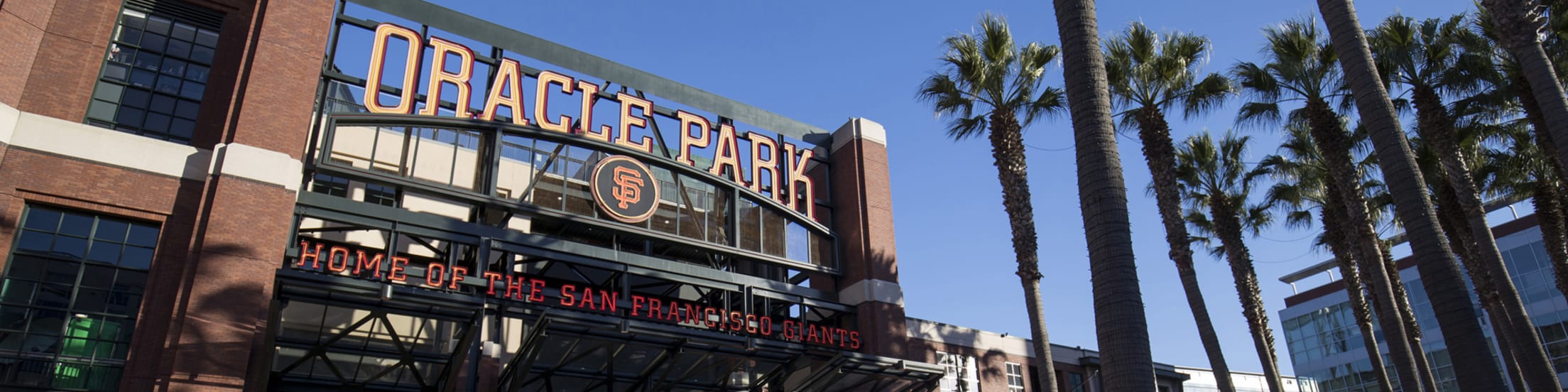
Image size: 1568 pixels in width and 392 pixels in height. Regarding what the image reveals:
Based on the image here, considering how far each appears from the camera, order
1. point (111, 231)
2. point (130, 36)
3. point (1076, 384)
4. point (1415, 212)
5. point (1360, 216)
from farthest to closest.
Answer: point (1076, 384) < point (1360, 216) < point (130, 36) < point (111, 231) < point (1415, 212)

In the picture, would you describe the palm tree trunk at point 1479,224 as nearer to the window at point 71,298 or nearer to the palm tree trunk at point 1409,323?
the palm tree trunk at point 1409,323

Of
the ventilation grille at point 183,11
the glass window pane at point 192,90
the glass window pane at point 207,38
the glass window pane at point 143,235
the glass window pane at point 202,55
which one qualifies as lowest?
the glass window pane at point 143,235

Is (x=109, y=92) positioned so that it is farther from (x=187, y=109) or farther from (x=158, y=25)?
(x=158, y=25)

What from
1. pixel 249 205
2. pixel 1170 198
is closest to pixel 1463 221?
pixel 1170 198

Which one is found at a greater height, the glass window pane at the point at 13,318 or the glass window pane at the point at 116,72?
the glass window pane at the point at 116,72

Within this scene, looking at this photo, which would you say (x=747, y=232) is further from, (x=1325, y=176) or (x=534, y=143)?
(x=1325, y=176)

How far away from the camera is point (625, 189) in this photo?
92.8ft

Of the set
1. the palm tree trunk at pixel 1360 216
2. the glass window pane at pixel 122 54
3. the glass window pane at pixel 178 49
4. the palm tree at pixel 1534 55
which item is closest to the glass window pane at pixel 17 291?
the glass window pane at pixel 122 54

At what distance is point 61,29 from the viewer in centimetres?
2261

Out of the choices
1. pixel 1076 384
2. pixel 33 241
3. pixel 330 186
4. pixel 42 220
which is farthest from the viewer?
pixel 1076 384

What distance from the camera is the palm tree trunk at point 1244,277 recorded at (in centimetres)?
3509

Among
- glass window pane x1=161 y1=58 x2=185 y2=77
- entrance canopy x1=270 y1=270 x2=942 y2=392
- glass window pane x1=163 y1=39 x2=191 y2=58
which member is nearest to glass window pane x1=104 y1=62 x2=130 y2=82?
glass window pane x1=161 y1=58 x2=185 y2=77

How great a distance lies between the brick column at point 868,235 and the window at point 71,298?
63.4 feet

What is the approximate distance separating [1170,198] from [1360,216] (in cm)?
614
